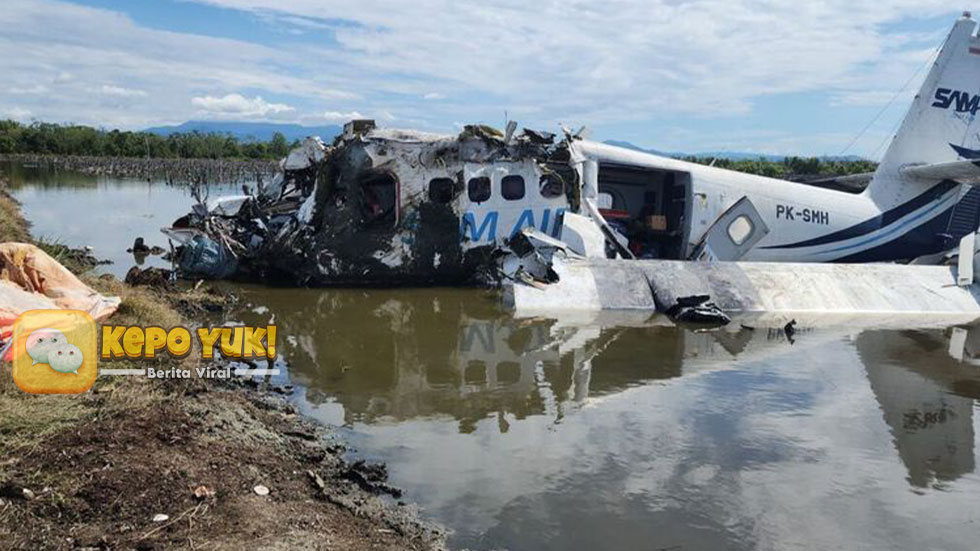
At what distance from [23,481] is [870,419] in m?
6.71

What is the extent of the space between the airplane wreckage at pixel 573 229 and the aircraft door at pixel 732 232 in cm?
3

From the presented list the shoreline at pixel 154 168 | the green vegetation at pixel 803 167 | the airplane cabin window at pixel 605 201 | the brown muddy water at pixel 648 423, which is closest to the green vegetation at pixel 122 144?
the shoreline at pixel 154 168

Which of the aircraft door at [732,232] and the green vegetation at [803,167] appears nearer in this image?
the aircraft door at [732,232]

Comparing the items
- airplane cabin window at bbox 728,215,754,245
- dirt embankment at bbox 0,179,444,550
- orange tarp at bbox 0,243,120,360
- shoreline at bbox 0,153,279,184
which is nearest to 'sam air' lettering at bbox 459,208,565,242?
airplane cabin window at bbox 728,215,754,245

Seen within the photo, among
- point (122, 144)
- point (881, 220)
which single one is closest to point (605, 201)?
point (881, 220)

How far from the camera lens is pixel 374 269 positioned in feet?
42.2

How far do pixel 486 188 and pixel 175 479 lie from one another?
9674 millimetres

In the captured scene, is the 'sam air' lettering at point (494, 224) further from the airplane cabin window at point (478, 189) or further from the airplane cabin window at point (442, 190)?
the airplane cabin window at point (442, 190)

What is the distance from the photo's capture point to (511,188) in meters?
13.3

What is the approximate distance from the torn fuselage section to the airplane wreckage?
0.02 meters

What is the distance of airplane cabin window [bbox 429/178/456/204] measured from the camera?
42.7 ft

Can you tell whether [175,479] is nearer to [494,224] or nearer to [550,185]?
[494,224]

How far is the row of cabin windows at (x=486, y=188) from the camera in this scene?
1305cm

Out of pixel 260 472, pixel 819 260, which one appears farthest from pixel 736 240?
pixel 260 472
